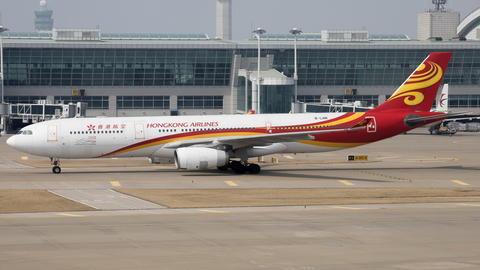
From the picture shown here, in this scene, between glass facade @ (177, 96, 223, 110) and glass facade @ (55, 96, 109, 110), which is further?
glass facade @ (177, 96, 223, 110)

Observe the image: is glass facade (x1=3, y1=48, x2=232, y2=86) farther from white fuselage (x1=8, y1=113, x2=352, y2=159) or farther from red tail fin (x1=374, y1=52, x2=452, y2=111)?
red tail fin (x1=374, y1=52, x2=452, y2=111)

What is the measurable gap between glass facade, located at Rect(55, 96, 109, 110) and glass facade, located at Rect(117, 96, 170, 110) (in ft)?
8.87

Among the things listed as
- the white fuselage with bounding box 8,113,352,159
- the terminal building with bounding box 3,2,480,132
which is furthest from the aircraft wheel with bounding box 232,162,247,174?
the terminal building with bounding box 3,2,480,132

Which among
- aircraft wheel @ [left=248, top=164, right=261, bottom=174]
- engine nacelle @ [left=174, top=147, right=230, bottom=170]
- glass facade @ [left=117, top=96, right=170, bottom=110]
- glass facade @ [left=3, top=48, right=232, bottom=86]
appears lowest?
aircraft wheel @ [left=248, top=164, right=261, bottom=174]

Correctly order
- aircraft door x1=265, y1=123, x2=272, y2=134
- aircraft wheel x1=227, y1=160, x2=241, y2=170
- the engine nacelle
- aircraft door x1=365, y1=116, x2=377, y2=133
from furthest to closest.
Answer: aircraft door x1=365, y1=116, x2=377, y2=133 → aircraft door x1=265, y1=123, x2=272, y2=134 → aircraft wheel x1=227, y1=160, x2=241, y2=170 → the engine nacelle

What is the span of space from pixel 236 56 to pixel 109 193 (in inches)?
3348

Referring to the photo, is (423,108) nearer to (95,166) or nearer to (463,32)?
(95,166)

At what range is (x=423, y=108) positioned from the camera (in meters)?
43.2

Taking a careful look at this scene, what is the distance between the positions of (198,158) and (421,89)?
724 inches

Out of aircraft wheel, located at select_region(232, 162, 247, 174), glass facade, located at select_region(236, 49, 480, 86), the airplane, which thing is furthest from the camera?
glass facade, located at select_region(236, 49, 480, 86)

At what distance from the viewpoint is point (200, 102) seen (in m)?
114

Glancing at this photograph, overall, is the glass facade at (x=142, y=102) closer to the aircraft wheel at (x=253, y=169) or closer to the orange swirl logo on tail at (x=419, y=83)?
the aircraft wheel at (x=253, y=169)

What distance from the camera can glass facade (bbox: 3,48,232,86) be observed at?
4208 inches

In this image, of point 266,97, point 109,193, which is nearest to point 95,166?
point 109,193
